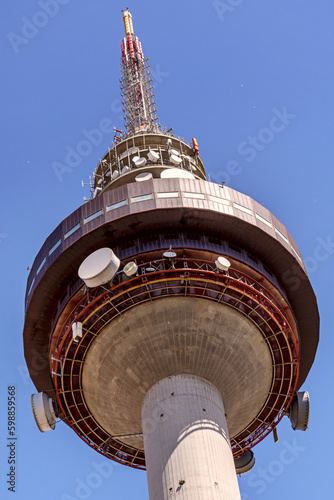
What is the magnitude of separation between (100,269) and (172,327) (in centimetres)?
526

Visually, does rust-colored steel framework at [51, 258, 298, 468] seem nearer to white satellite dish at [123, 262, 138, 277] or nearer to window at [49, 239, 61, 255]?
white satellite dish at [123, 262, 138, 277]

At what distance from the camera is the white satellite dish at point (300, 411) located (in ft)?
133

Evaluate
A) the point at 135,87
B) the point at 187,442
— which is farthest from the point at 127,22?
the point at 187,442

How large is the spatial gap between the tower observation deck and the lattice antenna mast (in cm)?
2074

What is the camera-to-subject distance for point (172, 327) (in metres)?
35.7

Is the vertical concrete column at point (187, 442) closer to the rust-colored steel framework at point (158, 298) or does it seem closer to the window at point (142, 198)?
the rust-colored steel framework at point (158, 298)

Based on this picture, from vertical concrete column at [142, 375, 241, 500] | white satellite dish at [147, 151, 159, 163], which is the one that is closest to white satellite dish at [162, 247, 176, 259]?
vertical concrete column at [142, 375, 241, 500]

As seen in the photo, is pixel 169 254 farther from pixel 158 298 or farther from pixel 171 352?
pixel 171 352

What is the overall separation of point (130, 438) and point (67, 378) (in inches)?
230

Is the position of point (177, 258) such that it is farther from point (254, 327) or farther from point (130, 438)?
point (130, 438)

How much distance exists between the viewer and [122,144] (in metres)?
53.9

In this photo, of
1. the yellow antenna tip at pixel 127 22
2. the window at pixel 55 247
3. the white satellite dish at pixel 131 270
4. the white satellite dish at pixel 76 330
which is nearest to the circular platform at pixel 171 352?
the white satellite dish at pixel 76 330

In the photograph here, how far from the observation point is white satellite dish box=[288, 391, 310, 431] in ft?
133

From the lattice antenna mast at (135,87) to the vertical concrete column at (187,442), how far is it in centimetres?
2835
